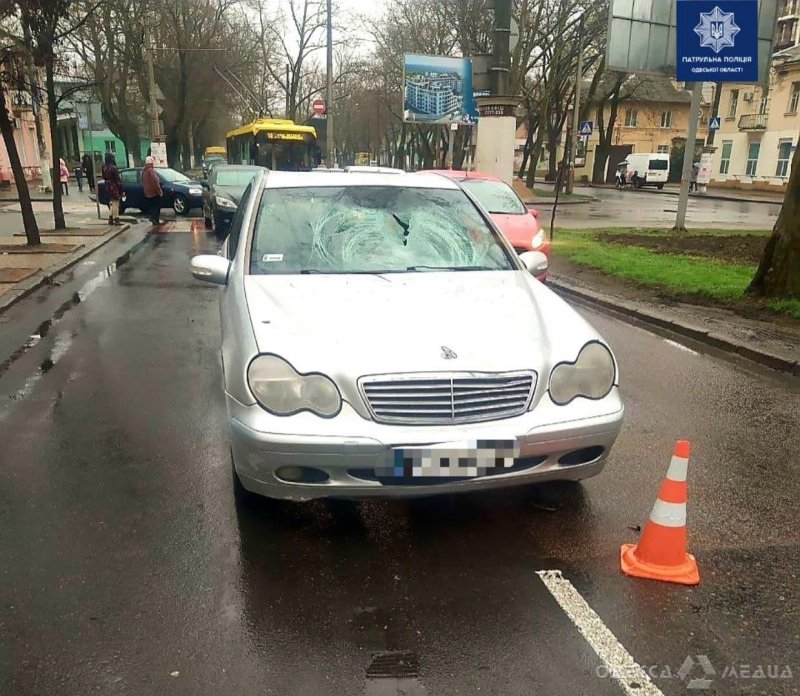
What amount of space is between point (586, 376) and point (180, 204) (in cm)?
2085

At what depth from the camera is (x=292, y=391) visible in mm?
3105

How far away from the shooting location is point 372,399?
3.07m

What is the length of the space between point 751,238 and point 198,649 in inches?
633

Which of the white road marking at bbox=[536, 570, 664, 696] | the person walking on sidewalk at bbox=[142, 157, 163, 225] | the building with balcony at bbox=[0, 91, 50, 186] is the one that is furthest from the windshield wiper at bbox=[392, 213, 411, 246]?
the building with balcony at bbox=[0, 91, 50, 186]

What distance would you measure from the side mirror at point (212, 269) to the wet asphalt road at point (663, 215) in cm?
1657

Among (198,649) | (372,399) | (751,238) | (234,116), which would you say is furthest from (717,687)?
(234,116)

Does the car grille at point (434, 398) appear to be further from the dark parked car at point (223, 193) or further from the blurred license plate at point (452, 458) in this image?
the dark parked car at point (223, 193)

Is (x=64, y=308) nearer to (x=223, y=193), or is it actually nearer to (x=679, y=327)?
(x=679, y=327)

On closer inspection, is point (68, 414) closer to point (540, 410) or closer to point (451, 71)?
point (540, 410)

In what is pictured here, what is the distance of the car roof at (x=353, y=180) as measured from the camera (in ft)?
16.3

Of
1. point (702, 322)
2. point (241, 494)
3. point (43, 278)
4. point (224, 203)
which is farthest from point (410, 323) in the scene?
point (224, 203)

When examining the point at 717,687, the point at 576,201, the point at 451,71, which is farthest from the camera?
the point at 576,201

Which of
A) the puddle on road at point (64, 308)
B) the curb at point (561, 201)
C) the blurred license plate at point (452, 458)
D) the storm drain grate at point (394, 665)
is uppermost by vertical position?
the blurred license plate at point (452, 458)

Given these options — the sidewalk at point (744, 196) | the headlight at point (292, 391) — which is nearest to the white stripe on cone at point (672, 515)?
the headlight at point (292, 391)
